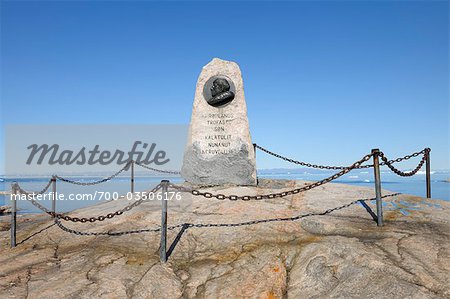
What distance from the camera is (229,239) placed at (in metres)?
4.80

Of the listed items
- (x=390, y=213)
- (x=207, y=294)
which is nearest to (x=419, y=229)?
(x=390, y=213)

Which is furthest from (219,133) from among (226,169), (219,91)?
(219,91)

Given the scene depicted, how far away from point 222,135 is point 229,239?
440cm

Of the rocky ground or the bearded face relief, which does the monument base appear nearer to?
the bearded face relief

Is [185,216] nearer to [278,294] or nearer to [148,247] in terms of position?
[148,247]

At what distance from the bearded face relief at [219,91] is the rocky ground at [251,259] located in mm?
3762

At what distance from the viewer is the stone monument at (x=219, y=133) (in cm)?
864

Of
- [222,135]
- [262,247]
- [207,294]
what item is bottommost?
[207,294]

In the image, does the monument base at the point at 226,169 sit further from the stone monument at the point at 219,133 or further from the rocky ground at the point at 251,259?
the rocky ground at the point at 251,259

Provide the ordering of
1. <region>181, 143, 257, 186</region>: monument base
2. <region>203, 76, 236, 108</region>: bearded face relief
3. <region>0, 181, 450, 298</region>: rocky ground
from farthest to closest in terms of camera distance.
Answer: <region>203, 76, 236, 108</region>: bearded face relief < <region>181, 143, 257, 186</region>: monument base < <region>0, 181, 450, 298</region>: rocky ground

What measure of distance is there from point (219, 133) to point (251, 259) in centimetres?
511

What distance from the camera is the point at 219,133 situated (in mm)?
8867

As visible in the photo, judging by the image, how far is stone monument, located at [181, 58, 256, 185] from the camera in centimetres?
864

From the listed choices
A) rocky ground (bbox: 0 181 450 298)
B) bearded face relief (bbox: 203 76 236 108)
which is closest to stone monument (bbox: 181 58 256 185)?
bearded face relief (bbox: 203 76 236 108)
